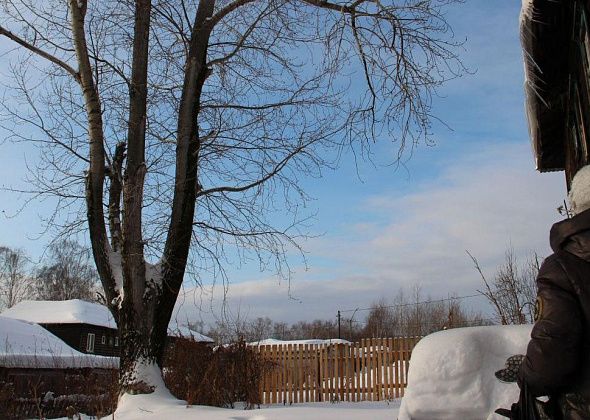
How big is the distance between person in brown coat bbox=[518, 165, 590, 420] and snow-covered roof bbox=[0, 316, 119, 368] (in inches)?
624

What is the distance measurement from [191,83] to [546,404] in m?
6.99

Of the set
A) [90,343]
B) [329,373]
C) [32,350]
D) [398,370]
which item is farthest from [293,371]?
[90,343]

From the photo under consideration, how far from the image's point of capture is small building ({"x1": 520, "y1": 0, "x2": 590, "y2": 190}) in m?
4.62

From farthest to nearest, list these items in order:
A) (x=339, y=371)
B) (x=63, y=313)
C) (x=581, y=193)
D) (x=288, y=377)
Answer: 1. (x=63, y=313)
2. (x=339, y=371)
3. (x=288, y=377)
4. (x=581, y=193)

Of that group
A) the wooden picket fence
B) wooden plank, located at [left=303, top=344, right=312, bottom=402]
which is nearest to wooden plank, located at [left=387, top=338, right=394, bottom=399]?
the wooden picket fence

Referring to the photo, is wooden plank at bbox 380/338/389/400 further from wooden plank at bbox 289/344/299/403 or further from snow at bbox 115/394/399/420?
snow at bbox 115/394/399/420

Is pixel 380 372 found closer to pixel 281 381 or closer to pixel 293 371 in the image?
pixel 293 371

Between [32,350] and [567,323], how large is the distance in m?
20.5

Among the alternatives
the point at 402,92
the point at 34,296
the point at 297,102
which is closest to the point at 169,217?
the point at 297,102

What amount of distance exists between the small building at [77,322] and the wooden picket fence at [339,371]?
18.0 meters

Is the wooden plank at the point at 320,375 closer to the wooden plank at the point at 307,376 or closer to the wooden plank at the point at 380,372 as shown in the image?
the wooden plank at the point at 307,376

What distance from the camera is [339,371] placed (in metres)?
16.5

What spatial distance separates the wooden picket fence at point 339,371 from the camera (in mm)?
15898

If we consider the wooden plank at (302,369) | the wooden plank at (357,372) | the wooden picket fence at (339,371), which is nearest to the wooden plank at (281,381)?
the wooden picket fence at (339,371)
